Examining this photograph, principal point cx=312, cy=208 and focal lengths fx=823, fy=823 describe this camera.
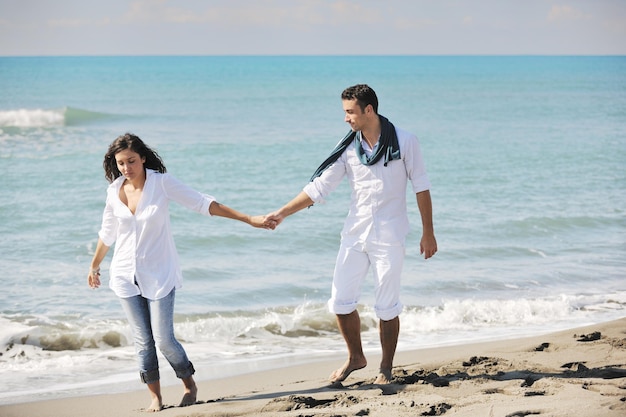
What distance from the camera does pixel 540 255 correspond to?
11547mm

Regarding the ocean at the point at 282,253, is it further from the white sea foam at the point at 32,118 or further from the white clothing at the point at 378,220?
the white clothing at the point at 378,220

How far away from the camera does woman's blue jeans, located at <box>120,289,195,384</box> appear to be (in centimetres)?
494

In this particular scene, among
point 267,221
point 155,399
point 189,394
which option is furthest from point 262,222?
point 155,399

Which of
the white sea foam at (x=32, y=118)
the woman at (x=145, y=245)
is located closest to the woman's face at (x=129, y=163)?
the woman at (x=145, y=245)

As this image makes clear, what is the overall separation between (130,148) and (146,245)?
1.96 ft

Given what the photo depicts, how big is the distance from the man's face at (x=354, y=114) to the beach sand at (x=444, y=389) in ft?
5.56

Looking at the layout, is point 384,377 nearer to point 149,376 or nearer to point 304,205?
point 304,205

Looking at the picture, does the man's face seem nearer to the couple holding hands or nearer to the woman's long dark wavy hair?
the couple holding hands

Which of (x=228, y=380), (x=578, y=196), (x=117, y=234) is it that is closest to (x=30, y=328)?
(x=228, y=380)

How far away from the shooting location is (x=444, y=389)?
5059 mm

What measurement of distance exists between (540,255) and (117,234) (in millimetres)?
7841

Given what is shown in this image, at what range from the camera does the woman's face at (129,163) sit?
496 cm

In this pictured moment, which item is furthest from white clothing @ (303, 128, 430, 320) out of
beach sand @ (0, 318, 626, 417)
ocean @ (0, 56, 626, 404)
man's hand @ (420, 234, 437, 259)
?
ocean @ (0, 56, 626, 404)

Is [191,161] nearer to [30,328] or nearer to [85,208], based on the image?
[85,208]
